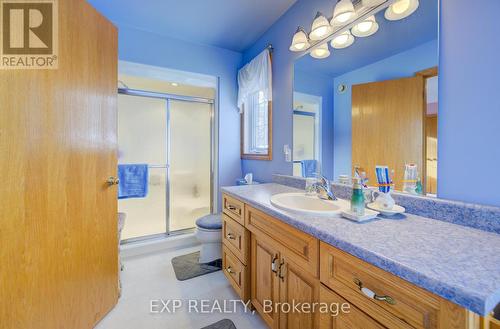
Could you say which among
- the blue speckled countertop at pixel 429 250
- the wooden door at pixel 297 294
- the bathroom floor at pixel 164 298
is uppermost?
the blue speckled countertop at pixel 429 250

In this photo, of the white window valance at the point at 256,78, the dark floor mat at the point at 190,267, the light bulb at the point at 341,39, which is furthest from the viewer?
the white window valance at the point at 256,78

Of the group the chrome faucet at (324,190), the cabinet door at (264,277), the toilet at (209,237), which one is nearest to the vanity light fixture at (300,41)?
the chrome faucet at (324,190)

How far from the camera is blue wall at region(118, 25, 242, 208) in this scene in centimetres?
203

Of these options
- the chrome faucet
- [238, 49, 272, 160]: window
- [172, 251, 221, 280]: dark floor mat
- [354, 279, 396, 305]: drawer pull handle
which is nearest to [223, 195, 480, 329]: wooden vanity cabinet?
[354, 279, 396, 305]: drawer pull handle

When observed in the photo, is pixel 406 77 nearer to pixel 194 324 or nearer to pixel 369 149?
pixel 369 149

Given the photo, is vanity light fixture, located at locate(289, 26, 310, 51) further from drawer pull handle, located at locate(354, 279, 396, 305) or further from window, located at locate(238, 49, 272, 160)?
drawer pull handle, located at locate(354, 279, 396, 305)

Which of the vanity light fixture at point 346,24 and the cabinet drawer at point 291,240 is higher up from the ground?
the vanity light fixture at point 346,24

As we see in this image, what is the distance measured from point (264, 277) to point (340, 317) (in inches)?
21.1

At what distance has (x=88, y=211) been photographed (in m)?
1.22

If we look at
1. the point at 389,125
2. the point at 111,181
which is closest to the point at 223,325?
the point at 111,181

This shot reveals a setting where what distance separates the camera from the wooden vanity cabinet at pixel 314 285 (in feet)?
1.67

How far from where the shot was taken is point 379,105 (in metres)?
1.16

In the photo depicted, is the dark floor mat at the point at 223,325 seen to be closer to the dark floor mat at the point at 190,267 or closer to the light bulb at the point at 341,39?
the dark floor mat at the point at 190,267

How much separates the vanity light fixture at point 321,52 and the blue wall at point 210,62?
1.21 metres
